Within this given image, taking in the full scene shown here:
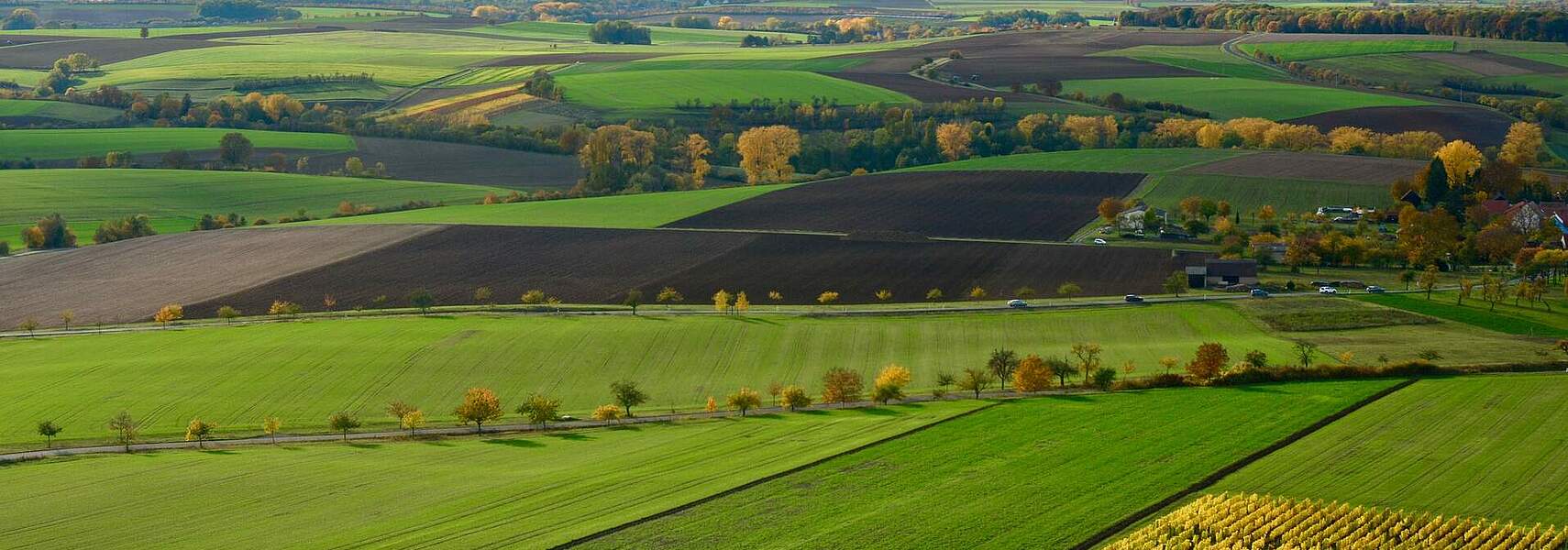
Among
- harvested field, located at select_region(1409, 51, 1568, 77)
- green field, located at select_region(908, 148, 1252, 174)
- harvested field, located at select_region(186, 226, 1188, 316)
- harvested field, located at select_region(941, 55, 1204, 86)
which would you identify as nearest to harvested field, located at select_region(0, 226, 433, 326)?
harvested field, located at select_region(186, 226, 1188, 316)

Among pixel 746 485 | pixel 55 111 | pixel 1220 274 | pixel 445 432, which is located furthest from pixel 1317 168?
pixel 55 111

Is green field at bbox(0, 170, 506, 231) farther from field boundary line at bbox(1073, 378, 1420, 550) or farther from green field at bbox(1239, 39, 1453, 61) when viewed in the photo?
green field at bbox(1239, 39, 1453, 61)

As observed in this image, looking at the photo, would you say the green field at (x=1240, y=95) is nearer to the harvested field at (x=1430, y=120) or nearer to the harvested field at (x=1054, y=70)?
the harvested field at (x=1430, y=120)

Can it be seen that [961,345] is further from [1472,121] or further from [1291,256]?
[1472,121]

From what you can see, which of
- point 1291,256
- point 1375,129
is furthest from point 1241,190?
point 1375,129

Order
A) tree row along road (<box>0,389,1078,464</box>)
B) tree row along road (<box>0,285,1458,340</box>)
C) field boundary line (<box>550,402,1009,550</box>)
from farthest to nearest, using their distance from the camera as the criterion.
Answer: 1. tree row along road (<box>0,285,1458,340</box>)
2. tree row along road (<box>0,389,1078,464</box>)
3. field boundary line (<box>550,402,1009,550</box>)

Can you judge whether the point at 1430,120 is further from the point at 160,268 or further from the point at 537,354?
the point at 160,268

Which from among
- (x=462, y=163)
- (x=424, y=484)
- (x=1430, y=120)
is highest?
(x=424, y=484)
